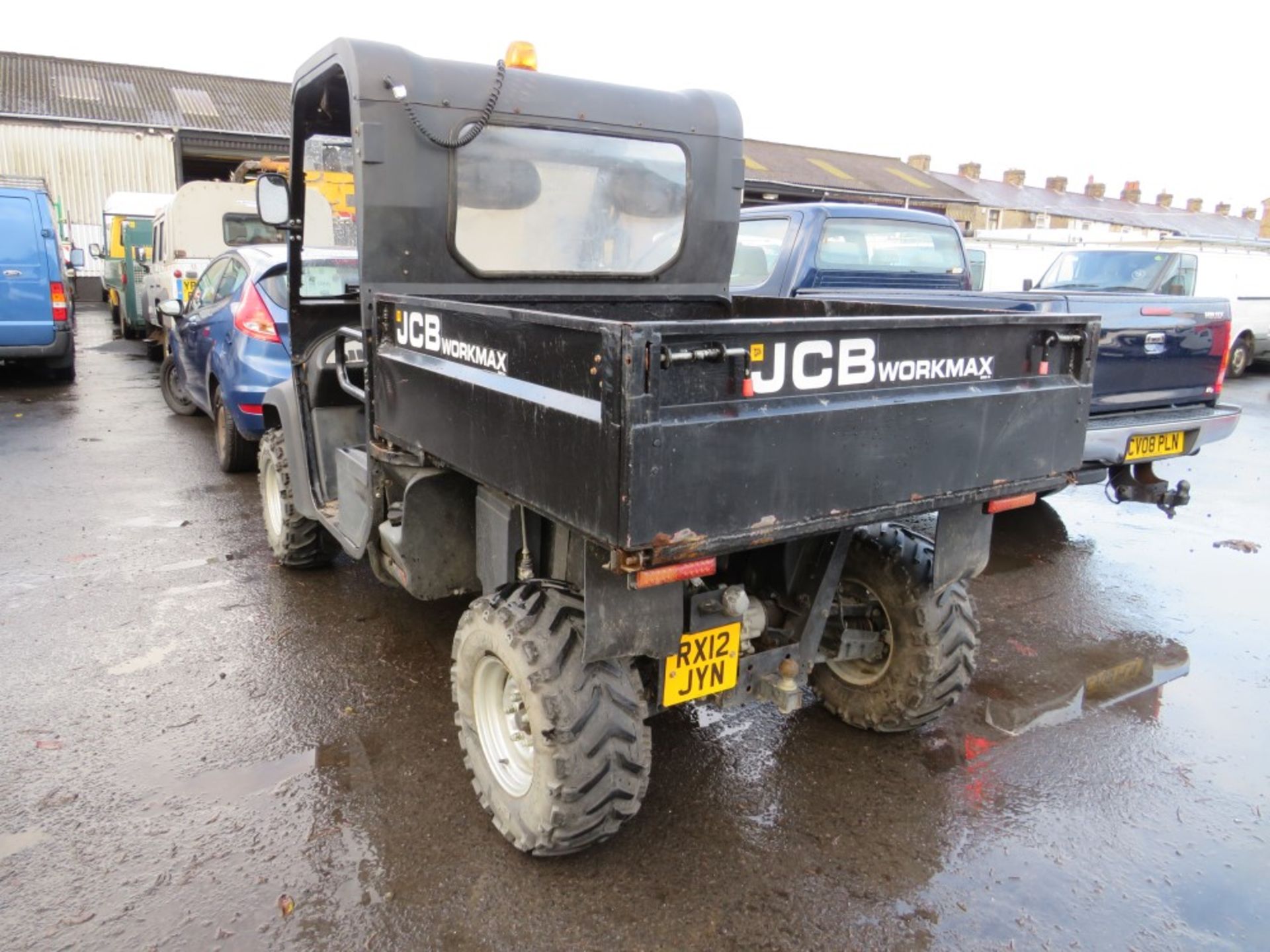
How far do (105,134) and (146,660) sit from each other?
26.1m

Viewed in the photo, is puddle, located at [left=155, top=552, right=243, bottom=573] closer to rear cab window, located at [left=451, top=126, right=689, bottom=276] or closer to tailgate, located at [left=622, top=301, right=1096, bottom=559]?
rear cab window, located at [left=451, top=126, right=689, bottom=276]

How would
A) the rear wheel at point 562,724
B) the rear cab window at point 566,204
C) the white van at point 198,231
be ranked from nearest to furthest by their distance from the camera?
1. the rear wheel at point 562,724
2. the rear cab window at point 566,204
3. the white van at point 198,231

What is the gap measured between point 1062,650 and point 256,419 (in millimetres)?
5570

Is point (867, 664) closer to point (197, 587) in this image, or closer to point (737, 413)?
point (737, 413)

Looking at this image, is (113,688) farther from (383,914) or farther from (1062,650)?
(1062,650)

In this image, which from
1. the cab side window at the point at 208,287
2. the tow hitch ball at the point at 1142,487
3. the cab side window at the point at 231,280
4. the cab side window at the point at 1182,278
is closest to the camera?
the tow hitch ball at the point at 1142,487

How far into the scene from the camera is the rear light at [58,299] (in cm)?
1059

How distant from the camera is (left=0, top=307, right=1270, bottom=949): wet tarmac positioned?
2.64 meters

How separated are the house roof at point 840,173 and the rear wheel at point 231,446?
20.5m

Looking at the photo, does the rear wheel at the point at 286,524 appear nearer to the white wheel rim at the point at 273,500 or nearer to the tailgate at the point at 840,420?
the white wheel rim at the point at 273,500

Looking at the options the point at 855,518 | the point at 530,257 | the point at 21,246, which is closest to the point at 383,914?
the point at 855,518

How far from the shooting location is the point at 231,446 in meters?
7.24

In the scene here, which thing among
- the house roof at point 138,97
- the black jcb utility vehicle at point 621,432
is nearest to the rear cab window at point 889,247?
the black jcb utility vehicle at point 621,432

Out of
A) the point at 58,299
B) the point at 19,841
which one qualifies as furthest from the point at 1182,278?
the point at 58,299
